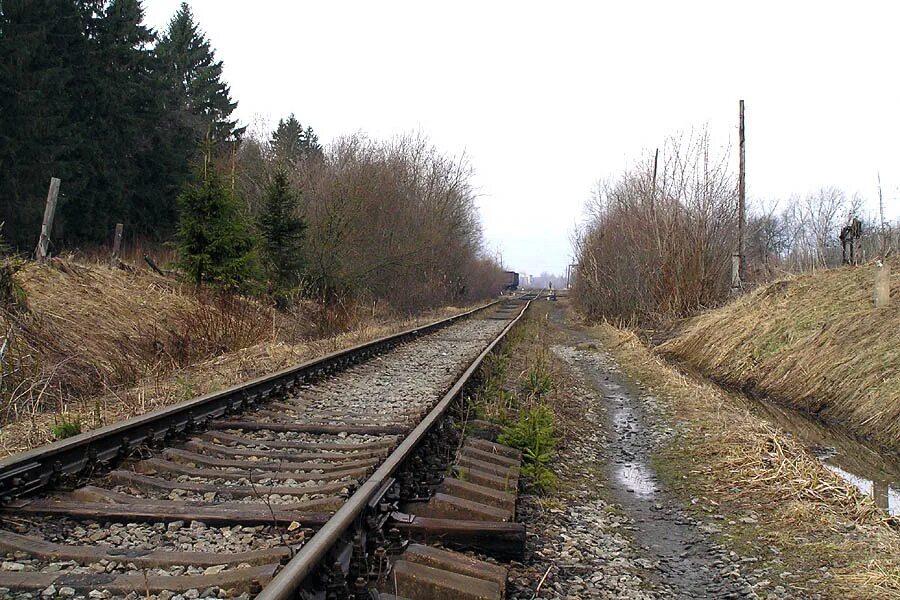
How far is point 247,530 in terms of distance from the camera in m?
3.69

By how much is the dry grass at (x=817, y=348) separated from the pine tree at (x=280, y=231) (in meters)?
10.3

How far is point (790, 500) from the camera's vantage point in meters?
5.51

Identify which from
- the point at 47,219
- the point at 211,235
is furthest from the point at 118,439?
the point at 211,235

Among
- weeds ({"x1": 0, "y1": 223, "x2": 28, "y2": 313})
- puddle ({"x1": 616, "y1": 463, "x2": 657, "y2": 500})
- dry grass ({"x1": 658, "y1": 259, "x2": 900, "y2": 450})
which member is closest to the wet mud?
puddle ({"x1": 616, "y1": 463, "x2": 657, "y2": 500})

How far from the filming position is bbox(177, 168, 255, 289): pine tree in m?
15.5

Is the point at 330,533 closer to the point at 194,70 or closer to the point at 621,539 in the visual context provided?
the point at 621,539

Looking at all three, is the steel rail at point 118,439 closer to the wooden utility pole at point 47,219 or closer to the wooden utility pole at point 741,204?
the wooden utility pole at point 47,219

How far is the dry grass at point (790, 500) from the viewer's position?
4.08 meters

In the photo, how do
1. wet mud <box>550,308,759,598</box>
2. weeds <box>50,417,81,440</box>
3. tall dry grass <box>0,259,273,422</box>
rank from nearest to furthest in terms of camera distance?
wet mud <box>550,308,759,598</box> < weeds <box>50,417,81,440</box> < tall dry grass <box>0,259,273,422</box>

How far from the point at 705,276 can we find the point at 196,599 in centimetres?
2290

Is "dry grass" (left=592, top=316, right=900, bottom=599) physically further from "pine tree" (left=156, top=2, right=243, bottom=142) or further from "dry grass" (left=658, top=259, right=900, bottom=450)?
"pine tree" (left=156, top=2, right=243, bottom=142)

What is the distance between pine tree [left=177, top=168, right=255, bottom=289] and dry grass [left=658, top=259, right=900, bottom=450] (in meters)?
10.7

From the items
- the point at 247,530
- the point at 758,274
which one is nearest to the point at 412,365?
the point at 247,530

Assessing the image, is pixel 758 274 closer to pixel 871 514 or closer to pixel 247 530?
pixel 871 514
